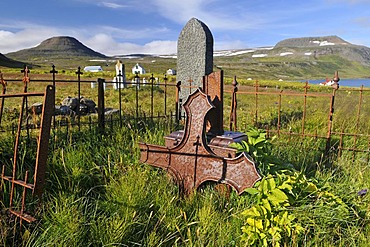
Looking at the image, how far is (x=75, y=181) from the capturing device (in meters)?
2.98

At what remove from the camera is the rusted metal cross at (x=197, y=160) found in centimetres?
260

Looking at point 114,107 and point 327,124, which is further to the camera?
point 114,107

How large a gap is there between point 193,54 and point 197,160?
3.97 meters

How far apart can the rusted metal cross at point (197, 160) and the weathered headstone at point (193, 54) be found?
3.18 m

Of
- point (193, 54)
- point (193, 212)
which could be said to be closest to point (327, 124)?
point (193, 54)

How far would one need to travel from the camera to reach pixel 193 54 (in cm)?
646

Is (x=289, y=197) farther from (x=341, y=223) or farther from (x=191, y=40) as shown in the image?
(x=191, y=40)

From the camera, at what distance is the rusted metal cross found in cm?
260

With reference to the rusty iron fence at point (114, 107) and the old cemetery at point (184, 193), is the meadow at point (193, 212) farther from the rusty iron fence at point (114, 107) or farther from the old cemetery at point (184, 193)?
the rusty iron fence at point (114, 107)

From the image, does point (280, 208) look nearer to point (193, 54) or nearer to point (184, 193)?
point (184, 193)

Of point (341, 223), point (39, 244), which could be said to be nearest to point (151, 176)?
point (39, 244)

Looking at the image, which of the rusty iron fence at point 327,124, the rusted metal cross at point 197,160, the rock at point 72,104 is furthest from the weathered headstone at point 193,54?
the rock at point 72,104

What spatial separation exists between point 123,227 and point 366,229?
69.5 inches

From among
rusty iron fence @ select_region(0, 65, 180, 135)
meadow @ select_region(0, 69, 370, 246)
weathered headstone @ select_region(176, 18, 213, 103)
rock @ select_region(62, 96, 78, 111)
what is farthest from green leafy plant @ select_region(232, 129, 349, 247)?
rock @ select_region(62, 96, 78, 111)
